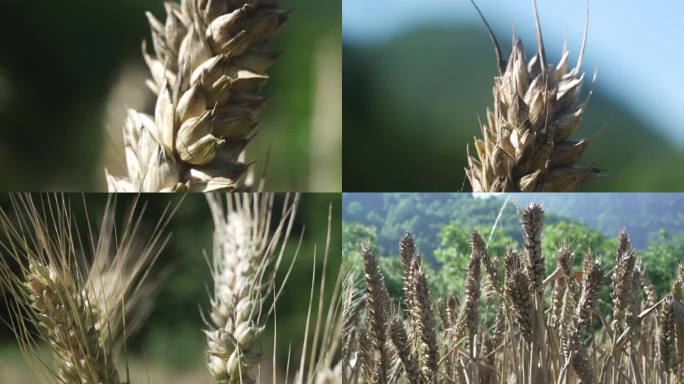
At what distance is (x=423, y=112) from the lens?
1.24m

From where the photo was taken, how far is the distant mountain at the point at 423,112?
1.22m

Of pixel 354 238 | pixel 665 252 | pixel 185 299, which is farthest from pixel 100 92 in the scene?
pixel 665 252

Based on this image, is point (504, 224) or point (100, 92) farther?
point (504, 224)

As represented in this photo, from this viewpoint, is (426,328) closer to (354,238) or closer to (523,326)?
(523,326)

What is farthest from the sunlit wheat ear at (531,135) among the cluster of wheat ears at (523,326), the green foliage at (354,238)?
the green foliage at (354,238)

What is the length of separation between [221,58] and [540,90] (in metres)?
0.39

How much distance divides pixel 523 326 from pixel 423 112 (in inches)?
26.0

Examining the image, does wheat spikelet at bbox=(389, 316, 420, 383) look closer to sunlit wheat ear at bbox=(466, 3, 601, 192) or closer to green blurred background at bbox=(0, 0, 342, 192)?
sunlit wheat ear at bbox=(466, 3, 601, 192)

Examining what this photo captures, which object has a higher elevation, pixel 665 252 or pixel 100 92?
pixel 100 92

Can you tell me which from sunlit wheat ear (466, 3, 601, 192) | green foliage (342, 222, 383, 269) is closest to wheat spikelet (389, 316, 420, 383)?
sunlit wheat ear (466, 3, 601, 192)

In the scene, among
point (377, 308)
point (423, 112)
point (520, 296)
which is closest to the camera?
point (520, 296)

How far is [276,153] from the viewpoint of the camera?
4.01 feet

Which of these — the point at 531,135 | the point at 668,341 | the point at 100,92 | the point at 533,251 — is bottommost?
the point at 668,341

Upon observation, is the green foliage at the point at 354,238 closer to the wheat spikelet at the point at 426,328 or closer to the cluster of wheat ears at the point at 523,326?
the cluster of wheat ears at the point at 523,326
